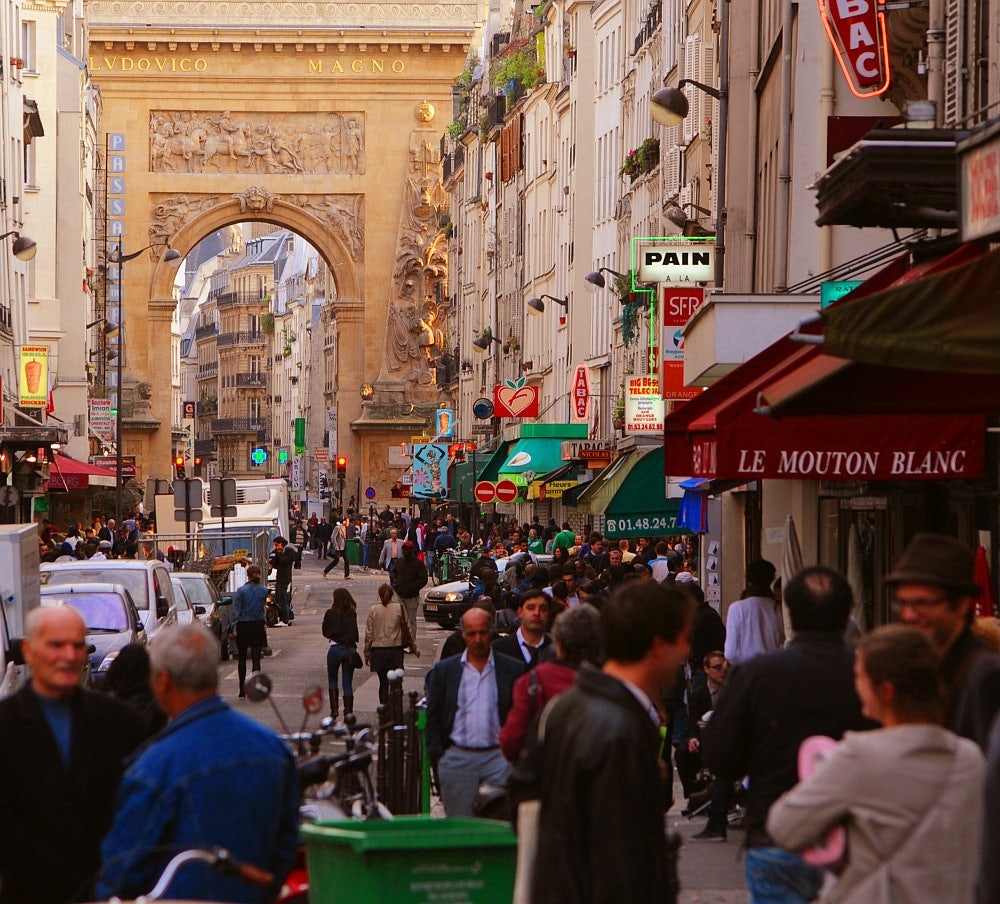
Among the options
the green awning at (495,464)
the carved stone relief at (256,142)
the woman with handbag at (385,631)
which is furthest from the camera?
the carved stone relief at (256,142)

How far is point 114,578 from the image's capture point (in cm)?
2064

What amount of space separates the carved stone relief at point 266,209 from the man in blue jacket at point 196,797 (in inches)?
2601

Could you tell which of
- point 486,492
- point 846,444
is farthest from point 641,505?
point 846,444

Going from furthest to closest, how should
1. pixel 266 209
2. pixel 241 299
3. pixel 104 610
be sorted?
pixel 241 299
pixel 266 209
pixel 104 610

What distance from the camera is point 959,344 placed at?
700cm

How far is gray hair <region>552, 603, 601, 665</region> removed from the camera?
8023 mm

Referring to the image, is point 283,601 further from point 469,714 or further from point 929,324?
point 929,324

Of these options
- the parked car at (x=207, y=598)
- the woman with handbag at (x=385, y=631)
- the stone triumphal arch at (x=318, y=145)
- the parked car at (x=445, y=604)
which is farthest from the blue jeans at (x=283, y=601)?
the stone triumphal arch at (x=318, y=145)

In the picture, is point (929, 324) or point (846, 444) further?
point (846, 444)

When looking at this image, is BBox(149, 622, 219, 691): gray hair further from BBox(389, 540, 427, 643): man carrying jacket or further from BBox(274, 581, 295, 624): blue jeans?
BBox(274, 581, 295, 624): blue jeans

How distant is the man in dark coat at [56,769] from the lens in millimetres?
6027

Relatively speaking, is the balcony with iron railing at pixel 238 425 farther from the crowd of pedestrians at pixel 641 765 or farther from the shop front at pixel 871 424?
the crowd of pedestrians at pixel 641 765

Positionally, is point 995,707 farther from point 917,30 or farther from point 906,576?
point 917,30

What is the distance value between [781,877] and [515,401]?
137 feet
